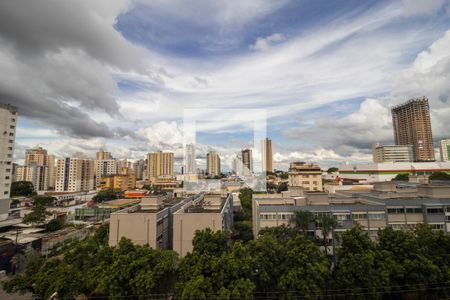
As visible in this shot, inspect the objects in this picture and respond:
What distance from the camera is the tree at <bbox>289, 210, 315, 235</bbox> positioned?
40.1ft

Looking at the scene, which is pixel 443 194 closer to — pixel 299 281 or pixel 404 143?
pixel 299 281

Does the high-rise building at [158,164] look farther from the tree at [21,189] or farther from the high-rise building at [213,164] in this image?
the tree at [21,189]

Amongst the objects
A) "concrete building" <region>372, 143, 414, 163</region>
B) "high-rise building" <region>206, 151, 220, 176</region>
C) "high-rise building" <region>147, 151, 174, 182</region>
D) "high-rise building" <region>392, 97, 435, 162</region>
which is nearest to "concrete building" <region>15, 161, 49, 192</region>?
"high-rise building" <region>147, 151, 174, 182</region>

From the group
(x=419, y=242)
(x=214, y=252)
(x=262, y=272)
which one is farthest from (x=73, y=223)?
(x=419, y=242)

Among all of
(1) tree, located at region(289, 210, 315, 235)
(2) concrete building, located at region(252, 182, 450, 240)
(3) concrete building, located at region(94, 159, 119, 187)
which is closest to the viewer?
(1) tree, located at region(289, 210, 315, 235)

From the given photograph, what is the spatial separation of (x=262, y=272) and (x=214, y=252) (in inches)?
73.1

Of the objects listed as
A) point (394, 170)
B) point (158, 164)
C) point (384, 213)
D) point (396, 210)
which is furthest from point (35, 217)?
point (394, 170)

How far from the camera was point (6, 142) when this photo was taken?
20969 mm

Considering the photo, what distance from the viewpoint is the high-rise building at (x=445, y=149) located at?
6075cm

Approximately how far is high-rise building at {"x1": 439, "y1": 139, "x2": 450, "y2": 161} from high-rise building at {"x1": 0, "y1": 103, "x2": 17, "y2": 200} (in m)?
85.7

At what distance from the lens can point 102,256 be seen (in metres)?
8.44

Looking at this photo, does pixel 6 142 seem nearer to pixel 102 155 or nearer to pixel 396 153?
pixel 102 155

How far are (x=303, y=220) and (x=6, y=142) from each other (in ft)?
84.6

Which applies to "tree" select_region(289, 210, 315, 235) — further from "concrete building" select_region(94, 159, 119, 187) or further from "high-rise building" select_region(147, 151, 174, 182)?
"concrete building" select_region(94, 159, 119, 187)
